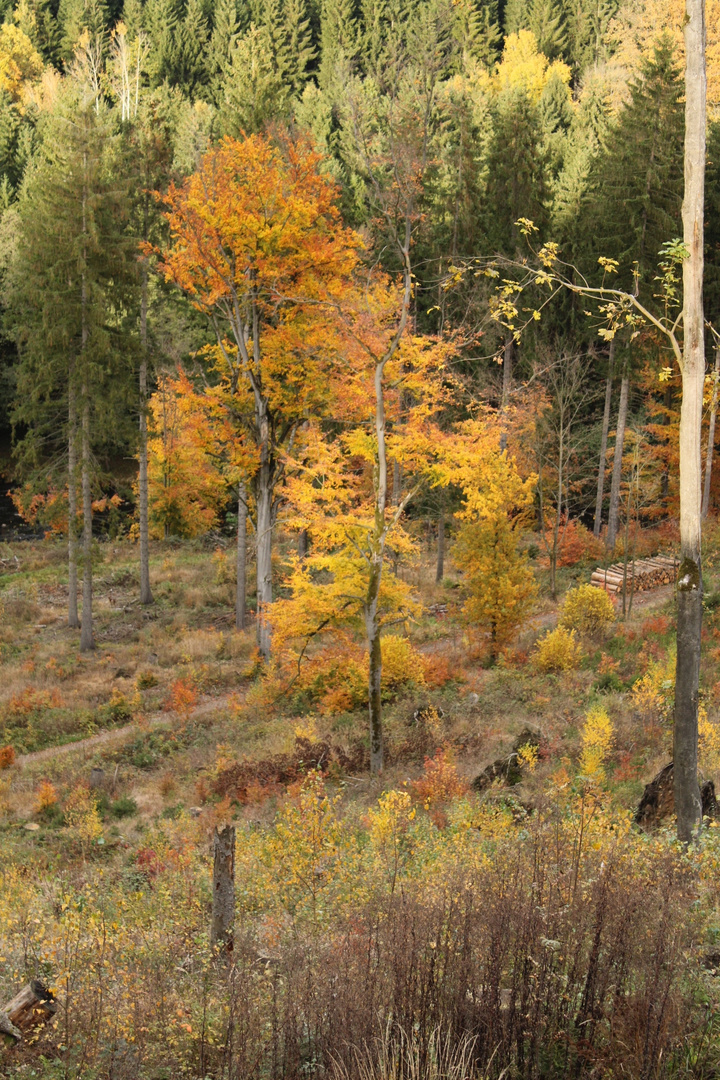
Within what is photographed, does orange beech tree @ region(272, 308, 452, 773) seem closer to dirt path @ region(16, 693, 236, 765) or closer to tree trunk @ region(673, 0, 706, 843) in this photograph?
dirt path @ region(16, 693, 236, 765)

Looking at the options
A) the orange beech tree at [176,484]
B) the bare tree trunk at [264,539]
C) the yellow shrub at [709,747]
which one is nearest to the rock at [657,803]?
the yellow shrub at [709,747]

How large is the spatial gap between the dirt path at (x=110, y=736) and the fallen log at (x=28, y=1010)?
37.2ft

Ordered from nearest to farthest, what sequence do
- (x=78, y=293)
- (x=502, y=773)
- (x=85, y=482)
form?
1. (x=502, y=773)
2. (x=78, y=293)
3. (x=85, y=482)

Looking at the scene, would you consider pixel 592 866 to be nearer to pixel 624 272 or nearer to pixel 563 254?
pixel 624 272

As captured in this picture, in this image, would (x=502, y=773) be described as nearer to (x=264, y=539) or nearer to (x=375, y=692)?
(x=375, y=692)

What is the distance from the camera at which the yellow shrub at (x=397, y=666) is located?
18.2m

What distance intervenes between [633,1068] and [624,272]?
86.6 feet

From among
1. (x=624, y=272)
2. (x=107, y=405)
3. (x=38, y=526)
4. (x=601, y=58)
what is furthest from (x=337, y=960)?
(x=601, y=58)

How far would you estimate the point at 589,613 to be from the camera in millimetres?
20609

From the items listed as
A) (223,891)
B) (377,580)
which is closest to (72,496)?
(377,580)

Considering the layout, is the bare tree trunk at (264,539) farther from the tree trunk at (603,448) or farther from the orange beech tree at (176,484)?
the orange beech tree at (176,484)

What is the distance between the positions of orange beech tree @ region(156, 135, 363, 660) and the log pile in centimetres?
1127

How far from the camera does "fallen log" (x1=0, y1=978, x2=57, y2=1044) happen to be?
5.05 metres

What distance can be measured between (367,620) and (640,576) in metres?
14.6
